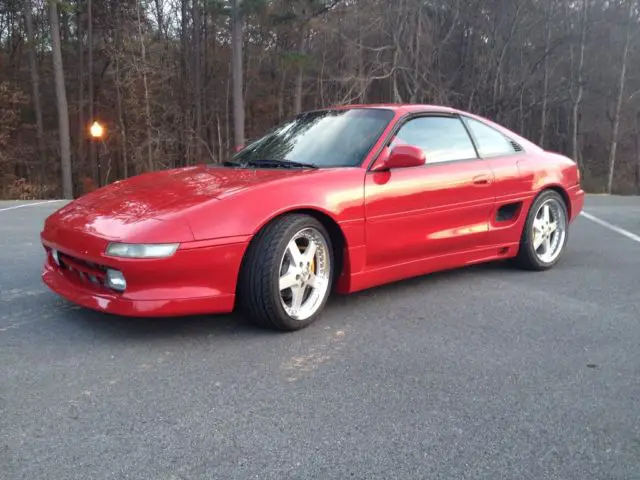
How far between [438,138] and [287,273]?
1732mm

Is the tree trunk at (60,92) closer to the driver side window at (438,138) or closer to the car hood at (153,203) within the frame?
the car hood at (153,203)

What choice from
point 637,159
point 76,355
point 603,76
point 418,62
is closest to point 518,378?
point 76,355

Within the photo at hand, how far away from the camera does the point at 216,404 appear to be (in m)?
2.43

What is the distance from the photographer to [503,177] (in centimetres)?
457

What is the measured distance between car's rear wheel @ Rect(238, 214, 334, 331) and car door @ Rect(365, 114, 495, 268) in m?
0.37

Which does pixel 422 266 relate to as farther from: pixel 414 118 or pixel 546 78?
pixel 546 78

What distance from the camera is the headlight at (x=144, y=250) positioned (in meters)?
2.95

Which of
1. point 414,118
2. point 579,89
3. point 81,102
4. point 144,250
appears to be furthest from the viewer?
point 579,89

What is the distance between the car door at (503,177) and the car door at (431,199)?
9 cm

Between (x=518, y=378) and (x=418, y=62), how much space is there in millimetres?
25177

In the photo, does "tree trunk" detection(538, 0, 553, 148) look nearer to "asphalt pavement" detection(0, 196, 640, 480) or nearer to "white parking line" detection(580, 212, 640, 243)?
"white parking line" detection(580, 212, 640, 243)

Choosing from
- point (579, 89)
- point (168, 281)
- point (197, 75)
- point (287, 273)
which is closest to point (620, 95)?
point (579, 89)

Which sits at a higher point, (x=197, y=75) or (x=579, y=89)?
(x=197, y=75)

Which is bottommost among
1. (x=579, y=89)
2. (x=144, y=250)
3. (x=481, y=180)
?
(x=144, y=250)
